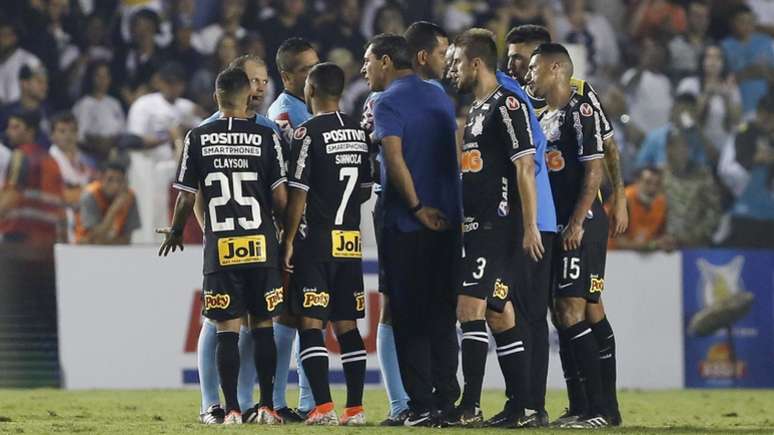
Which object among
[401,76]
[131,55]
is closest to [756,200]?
[131,55]

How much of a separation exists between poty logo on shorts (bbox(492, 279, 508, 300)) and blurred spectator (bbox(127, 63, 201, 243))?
599 centimetres

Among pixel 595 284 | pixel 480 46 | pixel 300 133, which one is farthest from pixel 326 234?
pixel 595 284

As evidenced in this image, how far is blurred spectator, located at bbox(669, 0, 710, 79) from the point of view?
18.1m

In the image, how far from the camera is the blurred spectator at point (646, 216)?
14.2 meters

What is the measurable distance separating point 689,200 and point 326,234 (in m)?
7.25

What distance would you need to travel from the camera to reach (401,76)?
8844 millimetres

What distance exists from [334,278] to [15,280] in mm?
5681

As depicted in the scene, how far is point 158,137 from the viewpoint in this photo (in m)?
15.3

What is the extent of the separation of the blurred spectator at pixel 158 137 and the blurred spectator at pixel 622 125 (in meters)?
4.56

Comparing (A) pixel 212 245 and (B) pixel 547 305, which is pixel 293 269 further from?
(B) pixel 547 305

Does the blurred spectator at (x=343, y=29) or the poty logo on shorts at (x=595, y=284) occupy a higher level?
the blurred spectator at (x=343, y=29)

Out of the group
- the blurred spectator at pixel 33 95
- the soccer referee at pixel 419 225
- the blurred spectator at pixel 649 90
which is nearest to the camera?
the soccer referee at pixel 419 225

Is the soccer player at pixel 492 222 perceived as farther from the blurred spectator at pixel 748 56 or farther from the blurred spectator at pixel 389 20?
the blurred spectator at pixel 748 56

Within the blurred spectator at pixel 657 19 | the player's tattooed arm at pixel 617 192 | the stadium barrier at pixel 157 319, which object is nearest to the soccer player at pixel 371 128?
the player's tattooed arm at pixel 617 192
